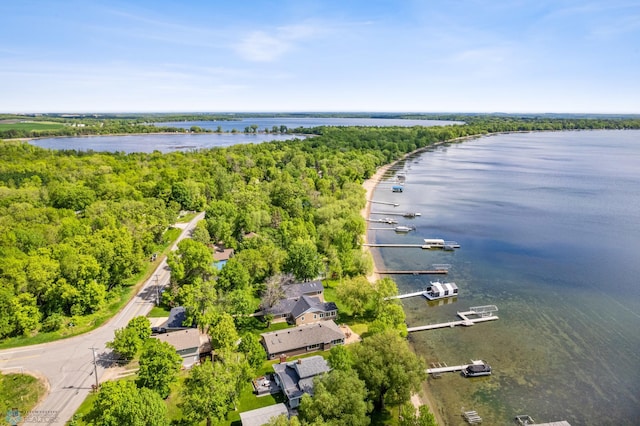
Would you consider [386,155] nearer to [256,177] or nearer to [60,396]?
[256,177]

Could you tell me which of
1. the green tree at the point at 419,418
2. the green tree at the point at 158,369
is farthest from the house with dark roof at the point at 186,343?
the green tree at the point at 419,418

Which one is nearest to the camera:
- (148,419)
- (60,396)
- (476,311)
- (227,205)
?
(148,419)

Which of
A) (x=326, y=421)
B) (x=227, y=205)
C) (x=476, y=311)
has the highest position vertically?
(x=227, y=205)

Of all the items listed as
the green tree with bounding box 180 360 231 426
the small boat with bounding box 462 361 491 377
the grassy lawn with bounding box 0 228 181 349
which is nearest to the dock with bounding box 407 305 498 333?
the small boat with bounding box 462 361 491 377

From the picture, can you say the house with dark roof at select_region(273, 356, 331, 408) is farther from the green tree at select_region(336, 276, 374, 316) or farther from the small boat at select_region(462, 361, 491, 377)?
the small boat at select_region(462, 361, 491, 377)

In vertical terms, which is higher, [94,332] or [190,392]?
[190,392]

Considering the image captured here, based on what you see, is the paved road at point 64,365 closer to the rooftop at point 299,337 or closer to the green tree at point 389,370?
the rooftop at point 299,337

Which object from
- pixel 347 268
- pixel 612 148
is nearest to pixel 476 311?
pixel 347 268

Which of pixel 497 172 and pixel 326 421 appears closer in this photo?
pixel 326 421
